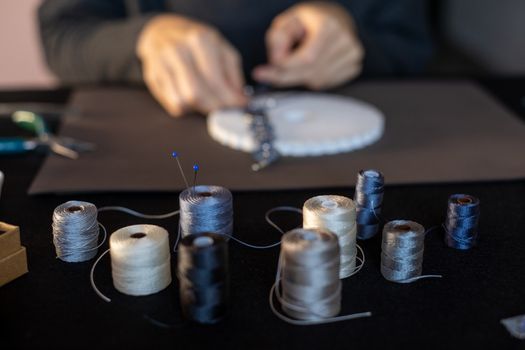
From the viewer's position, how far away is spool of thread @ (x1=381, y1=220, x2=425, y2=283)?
0.59 m

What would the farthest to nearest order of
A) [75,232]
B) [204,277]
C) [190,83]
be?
[190,83]
[75,232]
[204,277]

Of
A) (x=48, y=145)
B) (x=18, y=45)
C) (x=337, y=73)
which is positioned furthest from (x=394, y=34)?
(x=18, y=45)

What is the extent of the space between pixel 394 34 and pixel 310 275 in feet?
3.90

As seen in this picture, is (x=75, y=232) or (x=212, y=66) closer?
(x=75, y=232)

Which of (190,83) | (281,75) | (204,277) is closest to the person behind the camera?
(204,277)

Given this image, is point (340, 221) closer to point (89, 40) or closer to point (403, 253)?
point (403, 253)

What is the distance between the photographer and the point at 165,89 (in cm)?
115

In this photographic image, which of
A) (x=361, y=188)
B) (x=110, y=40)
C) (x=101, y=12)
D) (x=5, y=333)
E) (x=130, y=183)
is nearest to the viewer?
(x=5, y=333)

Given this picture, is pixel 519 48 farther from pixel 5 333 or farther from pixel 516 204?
pixel 5 333

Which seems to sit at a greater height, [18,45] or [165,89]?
[165,89]

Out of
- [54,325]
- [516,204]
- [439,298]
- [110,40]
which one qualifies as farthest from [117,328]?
[110,40]

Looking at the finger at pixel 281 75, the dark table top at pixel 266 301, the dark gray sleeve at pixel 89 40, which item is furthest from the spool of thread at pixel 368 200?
the dark gray sleeve at pixel 89 40

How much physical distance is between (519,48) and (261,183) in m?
1.64

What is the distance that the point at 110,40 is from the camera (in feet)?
4.47
